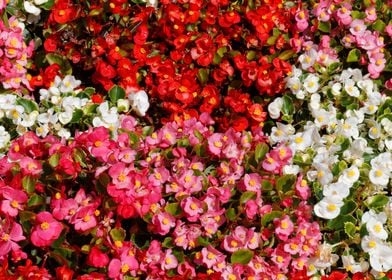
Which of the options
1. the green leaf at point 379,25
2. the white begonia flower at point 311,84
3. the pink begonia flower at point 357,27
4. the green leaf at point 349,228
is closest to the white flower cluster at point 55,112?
the white begonia flower at point 311,84

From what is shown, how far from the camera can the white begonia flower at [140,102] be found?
262 centimetres

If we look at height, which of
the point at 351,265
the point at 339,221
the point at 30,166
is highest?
the point at 30,166

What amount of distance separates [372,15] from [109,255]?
5.39ft

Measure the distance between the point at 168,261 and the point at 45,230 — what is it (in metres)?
0.40

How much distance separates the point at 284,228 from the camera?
2086 mm

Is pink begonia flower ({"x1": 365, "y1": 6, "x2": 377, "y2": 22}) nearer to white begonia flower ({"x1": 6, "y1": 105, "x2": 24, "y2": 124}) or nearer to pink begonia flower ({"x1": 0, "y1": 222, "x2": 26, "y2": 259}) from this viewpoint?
white begonia flower ({"x1": 6, "y1": 105, "x2": 24, "y2": 124})

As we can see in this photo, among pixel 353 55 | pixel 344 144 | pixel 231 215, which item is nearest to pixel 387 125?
pixel 344 144

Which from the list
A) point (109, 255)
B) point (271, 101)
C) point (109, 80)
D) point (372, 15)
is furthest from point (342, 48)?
point (109, 255)

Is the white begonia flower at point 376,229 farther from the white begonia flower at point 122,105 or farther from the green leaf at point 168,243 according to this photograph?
the white begonia flower at point 122,105

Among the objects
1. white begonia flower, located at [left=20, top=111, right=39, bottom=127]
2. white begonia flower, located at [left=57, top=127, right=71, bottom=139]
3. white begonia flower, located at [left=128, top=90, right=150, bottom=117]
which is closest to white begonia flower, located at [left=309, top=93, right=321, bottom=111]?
white begonia flower, located at [left=128, top=90, right=150, bottom=117]

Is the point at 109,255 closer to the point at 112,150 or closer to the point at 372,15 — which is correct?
the point at 112,150

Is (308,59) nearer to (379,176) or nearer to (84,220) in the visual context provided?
(379,176)

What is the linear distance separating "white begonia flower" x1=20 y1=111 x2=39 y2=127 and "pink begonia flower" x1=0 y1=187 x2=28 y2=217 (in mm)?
541

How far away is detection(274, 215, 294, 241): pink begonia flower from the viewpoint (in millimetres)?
2082
